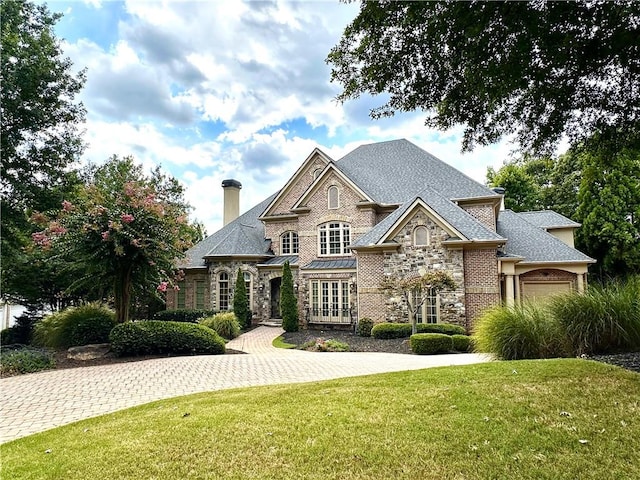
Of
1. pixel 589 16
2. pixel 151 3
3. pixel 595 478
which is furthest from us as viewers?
pixel 151 3

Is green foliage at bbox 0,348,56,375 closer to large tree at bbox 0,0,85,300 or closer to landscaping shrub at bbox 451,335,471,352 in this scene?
large tree at bbox 0,0,85,300

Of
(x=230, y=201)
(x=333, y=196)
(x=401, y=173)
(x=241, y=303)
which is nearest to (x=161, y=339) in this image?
(x=241, y=303)

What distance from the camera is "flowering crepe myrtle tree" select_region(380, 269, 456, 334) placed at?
14891 millimetres

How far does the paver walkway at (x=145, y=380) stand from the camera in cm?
640

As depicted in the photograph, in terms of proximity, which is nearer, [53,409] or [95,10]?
[53,409]

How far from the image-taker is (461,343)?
13.1 meters

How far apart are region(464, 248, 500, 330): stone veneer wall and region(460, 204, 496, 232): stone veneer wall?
3019mm

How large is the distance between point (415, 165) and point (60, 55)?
16900mm

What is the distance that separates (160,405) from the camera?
6191mm

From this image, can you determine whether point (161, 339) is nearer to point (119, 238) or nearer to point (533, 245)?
point (119, 238)

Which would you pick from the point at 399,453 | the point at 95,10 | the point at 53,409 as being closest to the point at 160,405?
the point at 53,409

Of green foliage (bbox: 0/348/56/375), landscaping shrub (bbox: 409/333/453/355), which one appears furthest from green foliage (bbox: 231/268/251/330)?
landscaping shrub (bbox: 409/333/453/355)

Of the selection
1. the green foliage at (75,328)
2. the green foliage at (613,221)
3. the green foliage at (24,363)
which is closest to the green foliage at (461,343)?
the green foliage at (75,328)

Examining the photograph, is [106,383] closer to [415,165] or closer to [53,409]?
[53,409]
